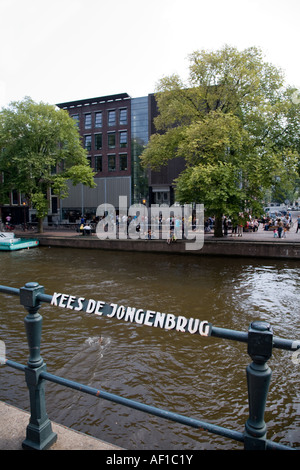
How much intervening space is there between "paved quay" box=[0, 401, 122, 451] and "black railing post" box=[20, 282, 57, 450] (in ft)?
0.26

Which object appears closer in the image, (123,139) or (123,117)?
(123,139)

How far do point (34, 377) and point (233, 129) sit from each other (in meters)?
21.0

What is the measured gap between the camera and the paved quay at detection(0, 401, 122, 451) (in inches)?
93.0

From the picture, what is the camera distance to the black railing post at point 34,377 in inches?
92.4

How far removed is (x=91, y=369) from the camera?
682 centimetres

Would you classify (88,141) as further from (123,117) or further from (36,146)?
(36,146)

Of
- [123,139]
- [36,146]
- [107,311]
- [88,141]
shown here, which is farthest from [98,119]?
[107,311]

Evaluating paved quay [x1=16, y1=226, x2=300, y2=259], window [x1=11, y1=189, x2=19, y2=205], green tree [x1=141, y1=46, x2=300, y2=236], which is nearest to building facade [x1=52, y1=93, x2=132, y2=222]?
window [x1=11, y1=189, x2=19, y2=205]

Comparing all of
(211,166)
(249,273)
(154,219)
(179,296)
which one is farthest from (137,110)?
(179,296)

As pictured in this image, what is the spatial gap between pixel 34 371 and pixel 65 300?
22.7 inches

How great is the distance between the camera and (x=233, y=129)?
20688mm

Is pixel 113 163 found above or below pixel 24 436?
above

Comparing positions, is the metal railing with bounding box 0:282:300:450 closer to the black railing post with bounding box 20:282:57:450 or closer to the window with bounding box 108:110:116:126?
the black railing post with bounding box 20:282:57:450

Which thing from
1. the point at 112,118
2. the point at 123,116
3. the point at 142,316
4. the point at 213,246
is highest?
the point at 123,116
